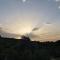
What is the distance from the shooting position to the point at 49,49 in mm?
29391

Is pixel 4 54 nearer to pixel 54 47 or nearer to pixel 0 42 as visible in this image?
pixel 0 42

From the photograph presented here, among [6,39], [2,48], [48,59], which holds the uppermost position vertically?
[6,39]

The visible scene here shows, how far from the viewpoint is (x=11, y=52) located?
1006 inches

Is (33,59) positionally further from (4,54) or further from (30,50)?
(4,54)

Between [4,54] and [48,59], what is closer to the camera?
[4,54]

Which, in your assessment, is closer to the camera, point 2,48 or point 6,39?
point 2,48

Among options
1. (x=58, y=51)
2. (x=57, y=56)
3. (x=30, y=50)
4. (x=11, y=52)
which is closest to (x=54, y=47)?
(x=58, y=51)

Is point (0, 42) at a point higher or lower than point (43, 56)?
higher

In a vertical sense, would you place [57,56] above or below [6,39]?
below

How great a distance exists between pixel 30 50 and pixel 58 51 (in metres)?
5.67

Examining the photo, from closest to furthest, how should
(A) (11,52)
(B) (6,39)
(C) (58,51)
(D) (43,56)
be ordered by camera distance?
1. (A) (11,52)
2. (D) (43,56)
3. (C) (58,51)
4. (B) (6,39)

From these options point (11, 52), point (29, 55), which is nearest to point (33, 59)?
point (29, 55)

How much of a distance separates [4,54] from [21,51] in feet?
11.8

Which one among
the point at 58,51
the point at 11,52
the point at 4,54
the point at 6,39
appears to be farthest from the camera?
the point at 6,39
